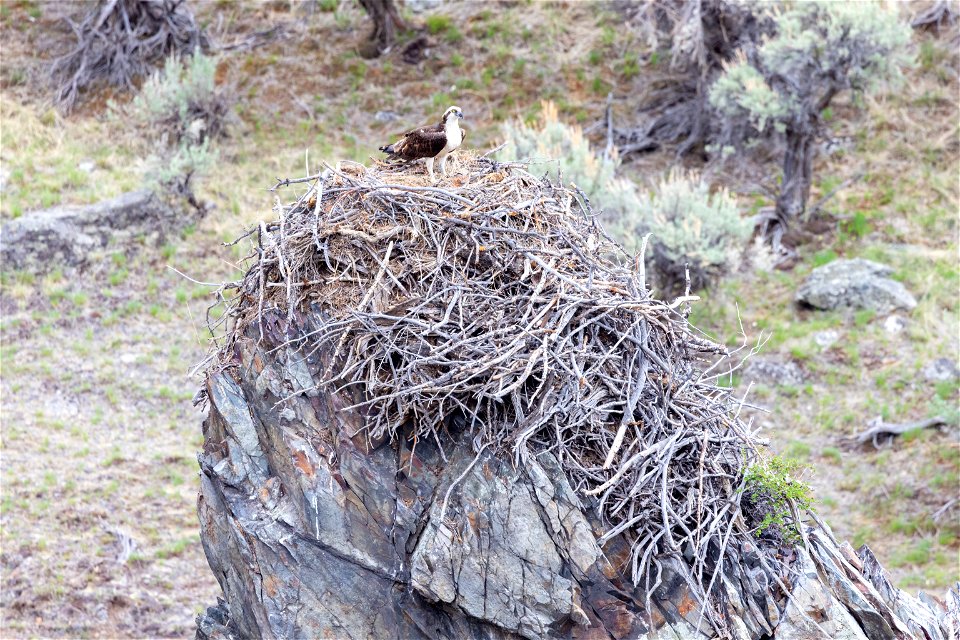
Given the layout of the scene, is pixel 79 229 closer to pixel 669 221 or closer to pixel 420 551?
pixel 669 221

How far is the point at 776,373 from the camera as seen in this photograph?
10.1 m

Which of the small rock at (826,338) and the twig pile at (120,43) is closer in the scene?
the small rock at (826,338)

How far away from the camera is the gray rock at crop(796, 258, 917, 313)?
35.4 feet

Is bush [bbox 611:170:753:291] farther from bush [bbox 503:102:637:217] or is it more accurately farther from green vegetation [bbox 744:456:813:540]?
green vegetation [bbox 744:456:813:540]

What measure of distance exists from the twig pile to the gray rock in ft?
35.4

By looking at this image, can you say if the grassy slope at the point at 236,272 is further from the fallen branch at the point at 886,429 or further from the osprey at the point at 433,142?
the osprey at the point at 433,142

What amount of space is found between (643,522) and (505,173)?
1.94 metres

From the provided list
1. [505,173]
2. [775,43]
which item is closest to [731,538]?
[505,173]

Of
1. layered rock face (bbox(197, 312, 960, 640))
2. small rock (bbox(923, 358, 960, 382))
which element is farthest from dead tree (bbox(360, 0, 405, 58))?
layered rock face (bbox(197, 312, 960, 640))

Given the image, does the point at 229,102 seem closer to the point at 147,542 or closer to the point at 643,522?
the point at 147,542

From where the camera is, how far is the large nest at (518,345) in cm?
388

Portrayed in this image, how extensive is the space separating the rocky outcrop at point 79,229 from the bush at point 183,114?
0.47 meters

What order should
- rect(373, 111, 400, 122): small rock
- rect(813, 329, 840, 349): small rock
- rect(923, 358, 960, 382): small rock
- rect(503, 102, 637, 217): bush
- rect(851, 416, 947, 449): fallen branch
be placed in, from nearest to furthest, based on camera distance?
rect(851, 416, 947, 449): fallen branch
rect(923, 358, 960, 382): small rock
rect(813, 329, 840, 349): small rock
rect(503, 102, 637, 217): bush
rect(373, 111, 400, 122): small rock

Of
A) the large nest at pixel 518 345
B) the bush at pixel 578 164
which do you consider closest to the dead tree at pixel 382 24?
the bush at pixel 578 164
